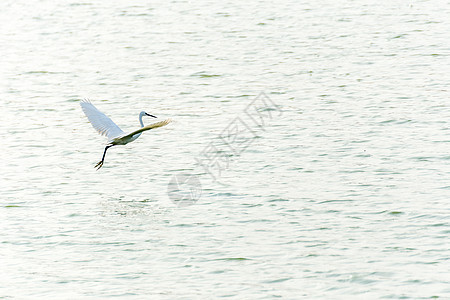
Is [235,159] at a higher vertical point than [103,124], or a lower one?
lower

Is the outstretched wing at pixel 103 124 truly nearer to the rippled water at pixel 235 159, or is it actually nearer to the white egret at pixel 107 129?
the white egret at pixel 107 129

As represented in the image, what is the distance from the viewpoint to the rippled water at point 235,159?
8.16 m

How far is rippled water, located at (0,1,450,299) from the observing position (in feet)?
26.8

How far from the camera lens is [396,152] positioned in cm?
1146

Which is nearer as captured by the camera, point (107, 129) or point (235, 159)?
point (107, 129)

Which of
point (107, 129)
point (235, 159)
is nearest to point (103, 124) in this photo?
point (107, 129)

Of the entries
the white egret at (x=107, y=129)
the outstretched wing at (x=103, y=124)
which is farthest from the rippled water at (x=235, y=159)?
the outstretched wing at (x=103, y=124)

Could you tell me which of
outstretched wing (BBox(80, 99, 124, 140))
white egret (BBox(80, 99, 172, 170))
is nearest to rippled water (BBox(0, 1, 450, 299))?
white egret (BBox(80, 99, 172, 170))

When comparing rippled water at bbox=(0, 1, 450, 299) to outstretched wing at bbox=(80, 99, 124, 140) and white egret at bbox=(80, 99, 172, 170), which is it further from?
outstretched wing at bbox=(80, 99, 124, 140)

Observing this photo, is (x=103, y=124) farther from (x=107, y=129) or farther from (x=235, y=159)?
(x=235, y=159)

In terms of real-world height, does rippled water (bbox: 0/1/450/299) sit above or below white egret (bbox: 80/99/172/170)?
below

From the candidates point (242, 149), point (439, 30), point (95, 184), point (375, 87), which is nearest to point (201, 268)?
point (95, 184)

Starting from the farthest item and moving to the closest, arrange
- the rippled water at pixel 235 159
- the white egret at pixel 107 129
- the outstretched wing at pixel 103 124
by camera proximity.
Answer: the outstretched wing at pixel 103 124 → the white egret at pixel 107 129 → the rippled water at pixel 235 159

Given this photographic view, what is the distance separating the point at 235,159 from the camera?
11797mm
